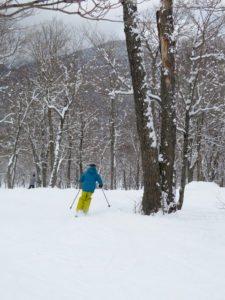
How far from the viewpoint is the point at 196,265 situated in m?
3.23

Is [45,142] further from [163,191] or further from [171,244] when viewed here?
[171,244]

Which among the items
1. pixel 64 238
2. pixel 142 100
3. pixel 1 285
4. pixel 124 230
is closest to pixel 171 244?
pixel 124 230

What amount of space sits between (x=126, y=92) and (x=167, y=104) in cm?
129

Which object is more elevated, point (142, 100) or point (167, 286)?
point (142, 100)

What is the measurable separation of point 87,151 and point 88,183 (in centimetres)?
1414

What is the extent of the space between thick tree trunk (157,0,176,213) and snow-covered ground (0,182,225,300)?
1.23m

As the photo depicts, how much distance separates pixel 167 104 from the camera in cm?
630

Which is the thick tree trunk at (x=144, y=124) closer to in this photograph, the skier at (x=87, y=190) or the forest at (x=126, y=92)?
the forest at (x=126, y=92)

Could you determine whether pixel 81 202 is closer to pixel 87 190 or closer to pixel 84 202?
pixel 84 202

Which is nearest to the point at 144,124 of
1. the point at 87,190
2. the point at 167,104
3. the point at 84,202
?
the point at 167,104

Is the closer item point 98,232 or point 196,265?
point 196,265


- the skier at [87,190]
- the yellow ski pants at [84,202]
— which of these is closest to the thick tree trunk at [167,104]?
the skier at [87,190]

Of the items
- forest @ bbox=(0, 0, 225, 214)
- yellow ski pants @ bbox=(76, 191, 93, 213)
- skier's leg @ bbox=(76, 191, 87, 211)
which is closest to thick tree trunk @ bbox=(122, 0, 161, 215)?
forest @ bbox=(0, 0, 225, 214)

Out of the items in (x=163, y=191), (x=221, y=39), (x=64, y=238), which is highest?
(x=221, y=39)
